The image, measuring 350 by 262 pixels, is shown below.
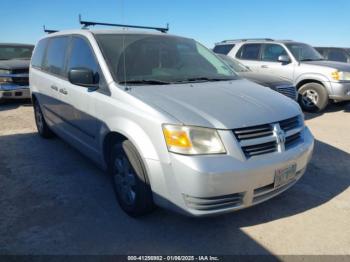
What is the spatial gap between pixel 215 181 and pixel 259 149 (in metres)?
0.49

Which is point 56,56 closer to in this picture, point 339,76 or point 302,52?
point 339,76

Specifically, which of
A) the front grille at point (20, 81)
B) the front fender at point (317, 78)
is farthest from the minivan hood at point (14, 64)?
the front fender at point (317, 78)

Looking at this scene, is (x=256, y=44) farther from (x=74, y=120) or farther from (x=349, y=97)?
(x=74, y=120)

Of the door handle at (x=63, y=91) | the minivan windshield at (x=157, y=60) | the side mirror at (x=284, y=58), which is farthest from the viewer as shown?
the side mirror at (x=284, y=58)

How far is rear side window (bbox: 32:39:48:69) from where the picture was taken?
5.26m

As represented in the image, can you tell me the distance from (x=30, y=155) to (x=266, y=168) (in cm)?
371

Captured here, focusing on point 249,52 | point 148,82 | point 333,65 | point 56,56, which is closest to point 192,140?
point 148,82

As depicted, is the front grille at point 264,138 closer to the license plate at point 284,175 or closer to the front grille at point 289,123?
the front grille at point 289,123

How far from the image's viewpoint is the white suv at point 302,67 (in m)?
7.90

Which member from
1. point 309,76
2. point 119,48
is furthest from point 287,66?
point 119,48

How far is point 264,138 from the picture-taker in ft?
8.77

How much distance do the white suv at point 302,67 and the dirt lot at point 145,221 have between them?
13.5 ft

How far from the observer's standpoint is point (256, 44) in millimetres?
9141

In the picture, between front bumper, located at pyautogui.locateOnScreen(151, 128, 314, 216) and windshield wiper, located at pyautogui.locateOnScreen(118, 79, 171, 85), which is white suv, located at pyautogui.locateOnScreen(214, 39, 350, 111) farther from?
front bumper, located at pyautogui.locateOnScreen(151, 128, 314, 216)
